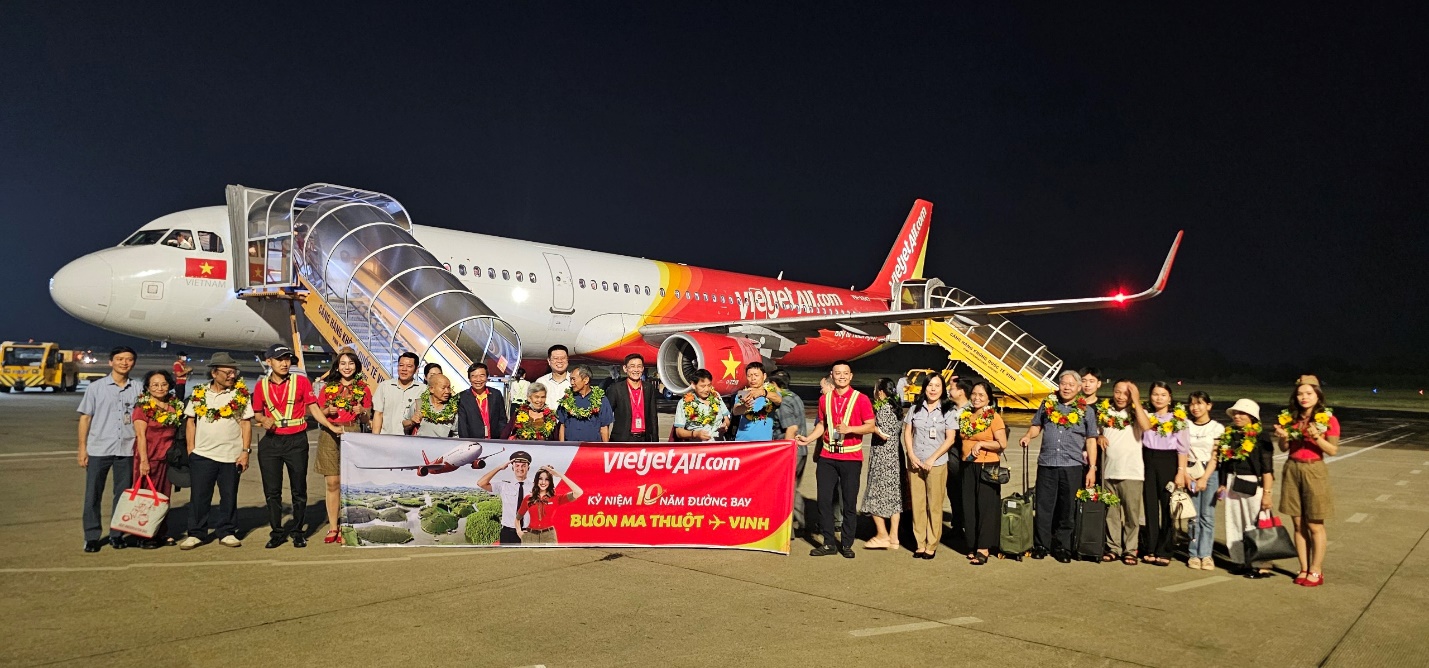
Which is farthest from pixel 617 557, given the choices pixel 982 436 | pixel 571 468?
pixel 982 436

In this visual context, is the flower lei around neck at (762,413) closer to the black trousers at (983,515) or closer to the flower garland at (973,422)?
the flower garland at (973,422)

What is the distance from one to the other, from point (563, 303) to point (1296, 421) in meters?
13.7

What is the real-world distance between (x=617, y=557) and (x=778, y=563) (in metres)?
1.30

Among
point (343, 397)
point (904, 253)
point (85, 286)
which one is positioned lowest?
point (343, 397)

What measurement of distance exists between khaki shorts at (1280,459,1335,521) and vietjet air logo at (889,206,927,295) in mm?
24088

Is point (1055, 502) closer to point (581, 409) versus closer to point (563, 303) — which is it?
point (581, 409)

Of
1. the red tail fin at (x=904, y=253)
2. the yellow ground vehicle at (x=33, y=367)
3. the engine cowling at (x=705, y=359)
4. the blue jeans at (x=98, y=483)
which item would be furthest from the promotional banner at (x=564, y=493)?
the yellow ground vehicle at (x=33, y=367)

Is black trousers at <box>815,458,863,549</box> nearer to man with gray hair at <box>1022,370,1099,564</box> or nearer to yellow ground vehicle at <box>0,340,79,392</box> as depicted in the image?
man with gray hair at <box>1022,370,1099,564</box>

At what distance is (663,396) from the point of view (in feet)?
84.1

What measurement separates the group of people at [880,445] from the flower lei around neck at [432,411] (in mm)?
10

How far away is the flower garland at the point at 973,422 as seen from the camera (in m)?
7.09

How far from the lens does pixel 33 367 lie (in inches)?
1109

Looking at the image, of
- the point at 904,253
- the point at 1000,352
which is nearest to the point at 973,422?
the point at 1000,352

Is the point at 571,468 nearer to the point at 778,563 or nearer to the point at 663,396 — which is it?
the point at 778,563
